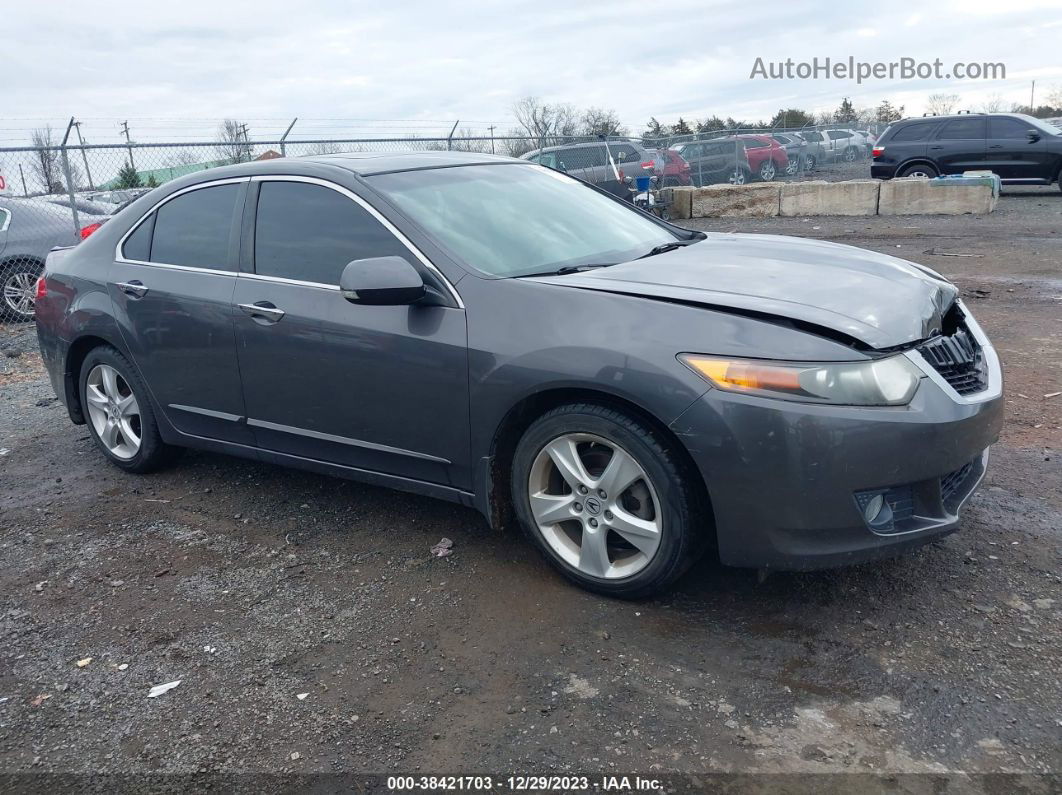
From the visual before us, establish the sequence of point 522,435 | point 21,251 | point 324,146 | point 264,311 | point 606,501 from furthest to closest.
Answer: point 324,146 < point 21,251 < point 264,311 < point 522,435 < point 606,501

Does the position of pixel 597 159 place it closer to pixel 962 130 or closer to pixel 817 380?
pixel 962 130

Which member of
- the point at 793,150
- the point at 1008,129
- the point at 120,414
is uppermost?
the point at 1008,129

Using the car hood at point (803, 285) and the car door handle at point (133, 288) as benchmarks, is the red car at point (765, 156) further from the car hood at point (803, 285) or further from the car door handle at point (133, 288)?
the car door handle at point (133, 288)

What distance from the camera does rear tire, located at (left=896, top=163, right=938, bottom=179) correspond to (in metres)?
19.1

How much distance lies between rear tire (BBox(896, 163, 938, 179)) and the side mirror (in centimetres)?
1836

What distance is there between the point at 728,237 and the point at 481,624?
2.35 m

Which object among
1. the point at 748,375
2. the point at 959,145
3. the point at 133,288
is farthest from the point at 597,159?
the point at 748,375

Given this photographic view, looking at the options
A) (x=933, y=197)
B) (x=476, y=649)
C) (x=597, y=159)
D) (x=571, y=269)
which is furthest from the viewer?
(x=597, y=159)

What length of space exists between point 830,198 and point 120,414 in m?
15.3

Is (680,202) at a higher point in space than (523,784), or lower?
higher

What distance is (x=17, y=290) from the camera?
1027 cm

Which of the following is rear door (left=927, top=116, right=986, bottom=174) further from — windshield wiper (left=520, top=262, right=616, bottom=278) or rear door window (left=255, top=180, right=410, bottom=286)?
rear door window (left=255, top=180, right=410, bottom=286)

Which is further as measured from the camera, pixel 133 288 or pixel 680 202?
pixel 680 202

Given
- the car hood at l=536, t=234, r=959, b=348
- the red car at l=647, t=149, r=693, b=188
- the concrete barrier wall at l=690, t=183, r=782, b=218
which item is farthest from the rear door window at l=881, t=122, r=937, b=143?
the car hood at l=536, t=234, r=959, b=348
